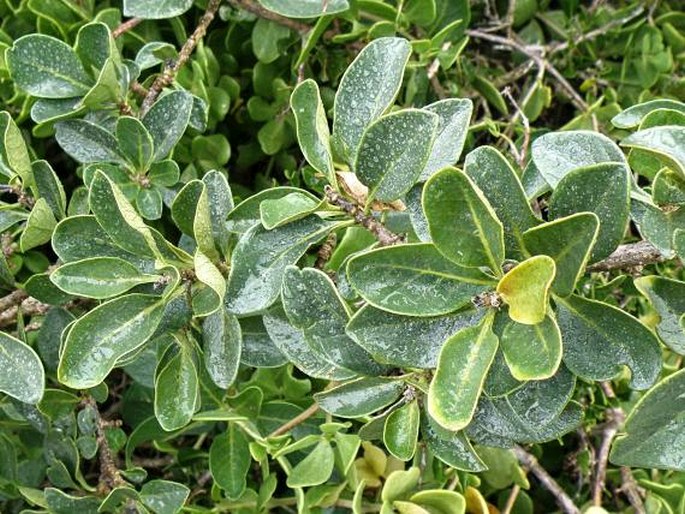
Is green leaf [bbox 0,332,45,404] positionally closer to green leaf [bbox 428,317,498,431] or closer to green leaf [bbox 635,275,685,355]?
green leaf [bbox 428,317,498,431]

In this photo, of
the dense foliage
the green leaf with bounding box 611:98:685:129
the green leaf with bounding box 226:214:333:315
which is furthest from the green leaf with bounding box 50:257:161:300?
the green leaf with bounding box 611:98:685:129

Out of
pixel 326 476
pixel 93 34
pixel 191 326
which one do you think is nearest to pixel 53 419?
pixel 191 326

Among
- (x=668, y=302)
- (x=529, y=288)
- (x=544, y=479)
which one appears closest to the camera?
(x=529, y=288)

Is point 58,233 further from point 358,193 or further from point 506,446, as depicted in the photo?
point 506,446

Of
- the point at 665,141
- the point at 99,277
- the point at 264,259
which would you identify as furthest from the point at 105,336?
the point at 665,141

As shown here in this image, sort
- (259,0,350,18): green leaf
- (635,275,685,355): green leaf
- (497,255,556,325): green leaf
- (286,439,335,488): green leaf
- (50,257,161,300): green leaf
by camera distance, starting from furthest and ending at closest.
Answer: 1. (259,0,350,18): green leaf
2. (286,439,335,488): green leaf
3. (50,257,161,300): green leaf
4. (635,275,685,355): green leaf
5. (497,255,556,325): green leaf

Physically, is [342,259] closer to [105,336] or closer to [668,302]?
[105,336]
